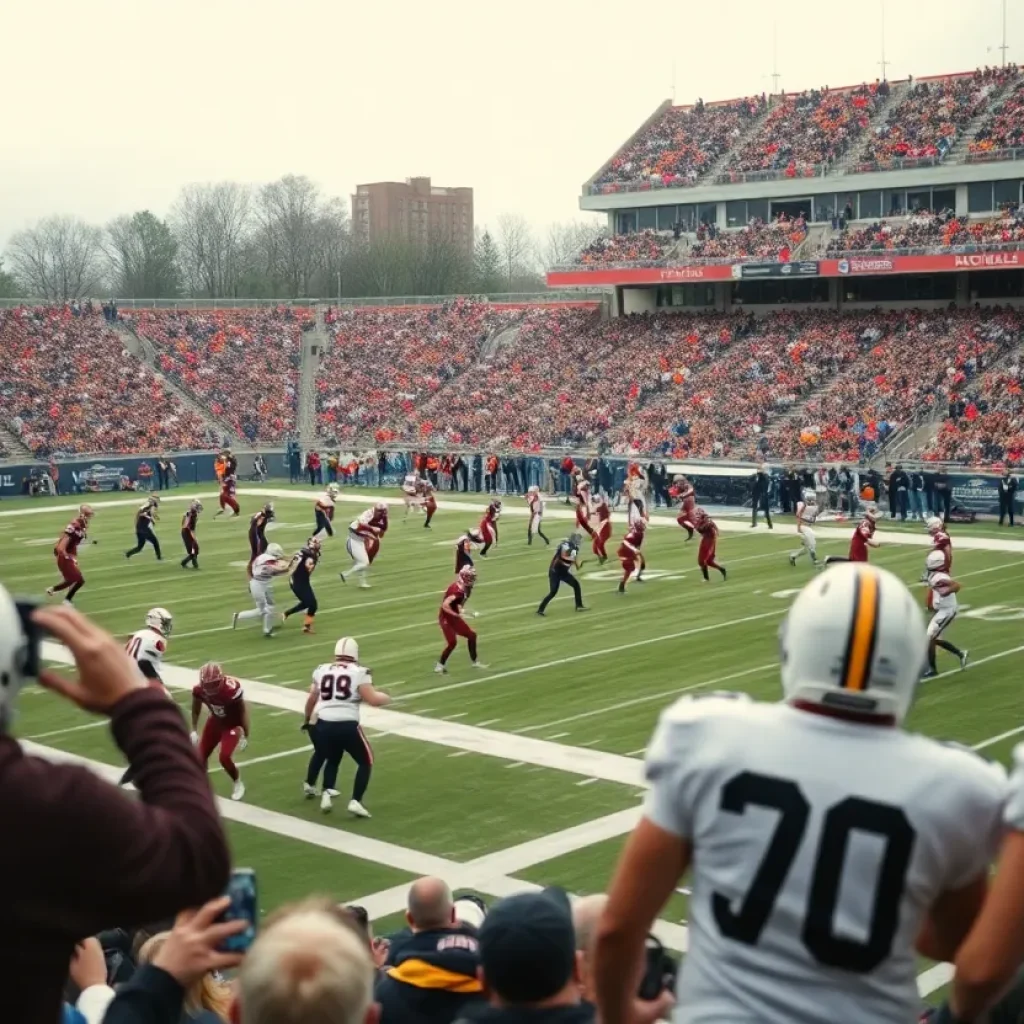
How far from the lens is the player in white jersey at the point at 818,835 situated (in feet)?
8.36

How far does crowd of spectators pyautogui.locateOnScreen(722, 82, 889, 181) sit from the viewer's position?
46.9 meters

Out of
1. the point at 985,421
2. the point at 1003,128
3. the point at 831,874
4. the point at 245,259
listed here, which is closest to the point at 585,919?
the point at 831,874

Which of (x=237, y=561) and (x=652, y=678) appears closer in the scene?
(x=652, y=678)

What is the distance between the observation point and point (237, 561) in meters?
27.3

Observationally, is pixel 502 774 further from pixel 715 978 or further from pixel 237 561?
pixel 237 561

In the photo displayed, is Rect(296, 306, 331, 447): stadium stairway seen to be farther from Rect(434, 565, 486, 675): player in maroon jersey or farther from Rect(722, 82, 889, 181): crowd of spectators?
Rect(434, 565, 486, 675): player in maroon jersey

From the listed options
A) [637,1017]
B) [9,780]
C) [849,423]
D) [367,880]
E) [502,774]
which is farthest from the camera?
[849,423]

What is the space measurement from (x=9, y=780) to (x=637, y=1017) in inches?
49.4

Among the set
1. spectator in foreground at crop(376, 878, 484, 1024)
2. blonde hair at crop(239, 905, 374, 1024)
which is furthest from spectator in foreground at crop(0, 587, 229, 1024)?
spectator in foreground at crop(376, 878, 484, 1024)

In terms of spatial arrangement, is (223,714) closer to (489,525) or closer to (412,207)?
(489,525)

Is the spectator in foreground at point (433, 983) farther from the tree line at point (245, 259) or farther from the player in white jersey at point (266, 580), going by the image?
the tree line at point (245, 259)

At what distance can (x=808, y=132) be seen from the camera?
158ft

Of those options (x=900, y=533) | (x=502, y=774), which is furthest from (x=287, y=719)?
(x=900, y=533)

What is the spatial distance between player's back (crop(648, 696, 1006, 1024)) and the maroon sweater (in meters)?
0.81
